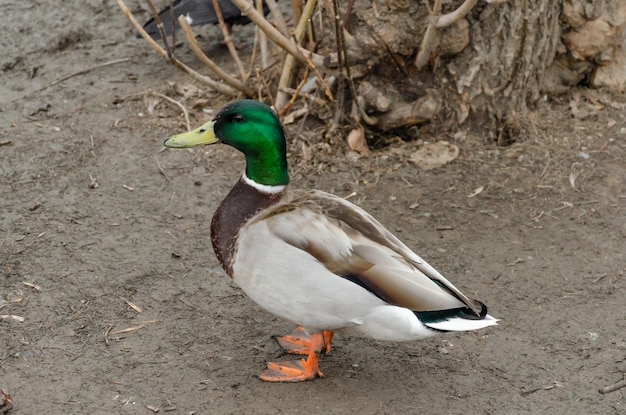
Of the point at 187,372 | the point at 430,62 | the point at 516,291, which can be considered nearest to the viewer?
the point at 187,372

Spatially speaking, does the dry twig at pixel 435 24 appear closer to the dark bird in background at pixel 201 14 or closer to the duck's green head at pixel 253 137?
the duck's green head at pixel 253 137

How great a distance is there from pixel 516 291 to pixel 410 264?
0.95 meters

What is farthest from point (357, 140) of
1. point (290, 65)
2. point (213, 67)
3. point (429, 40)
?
point (213, 67)

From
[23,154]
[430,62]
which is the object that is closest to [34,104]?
[23,154]

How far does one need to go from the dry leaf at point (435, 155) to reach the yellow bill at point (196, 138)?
1615 millimetres

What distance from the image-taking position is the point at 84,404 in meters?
3.30

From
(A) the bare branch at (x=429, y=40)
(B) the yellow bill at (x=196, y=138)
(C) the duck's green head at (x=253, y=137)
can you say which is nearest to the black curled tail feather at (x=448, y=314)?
(C) the duck's green head at (x=253, y=137)

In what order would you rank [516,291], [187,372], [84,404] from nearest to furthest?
[84,404], [187,372], [516,291]

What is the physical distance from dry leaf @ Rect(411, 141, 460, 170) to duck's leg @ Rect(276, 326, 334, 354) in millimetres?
1457

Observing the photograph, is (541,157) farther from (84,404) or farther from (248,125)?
(84,404)

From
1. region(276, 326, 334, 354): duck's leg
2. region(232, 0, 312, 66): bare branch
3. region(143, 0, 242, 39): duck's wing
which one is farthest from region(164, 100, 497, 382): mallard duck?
region(143, 0, 242, 39): duck's wing

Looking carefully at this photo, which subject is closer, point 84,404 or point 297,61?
Answer: point 84,404

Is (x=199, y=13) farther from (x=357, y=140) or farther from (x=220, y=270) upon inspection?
(x=220, y=270)

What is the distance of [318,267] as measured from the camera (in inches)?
128
